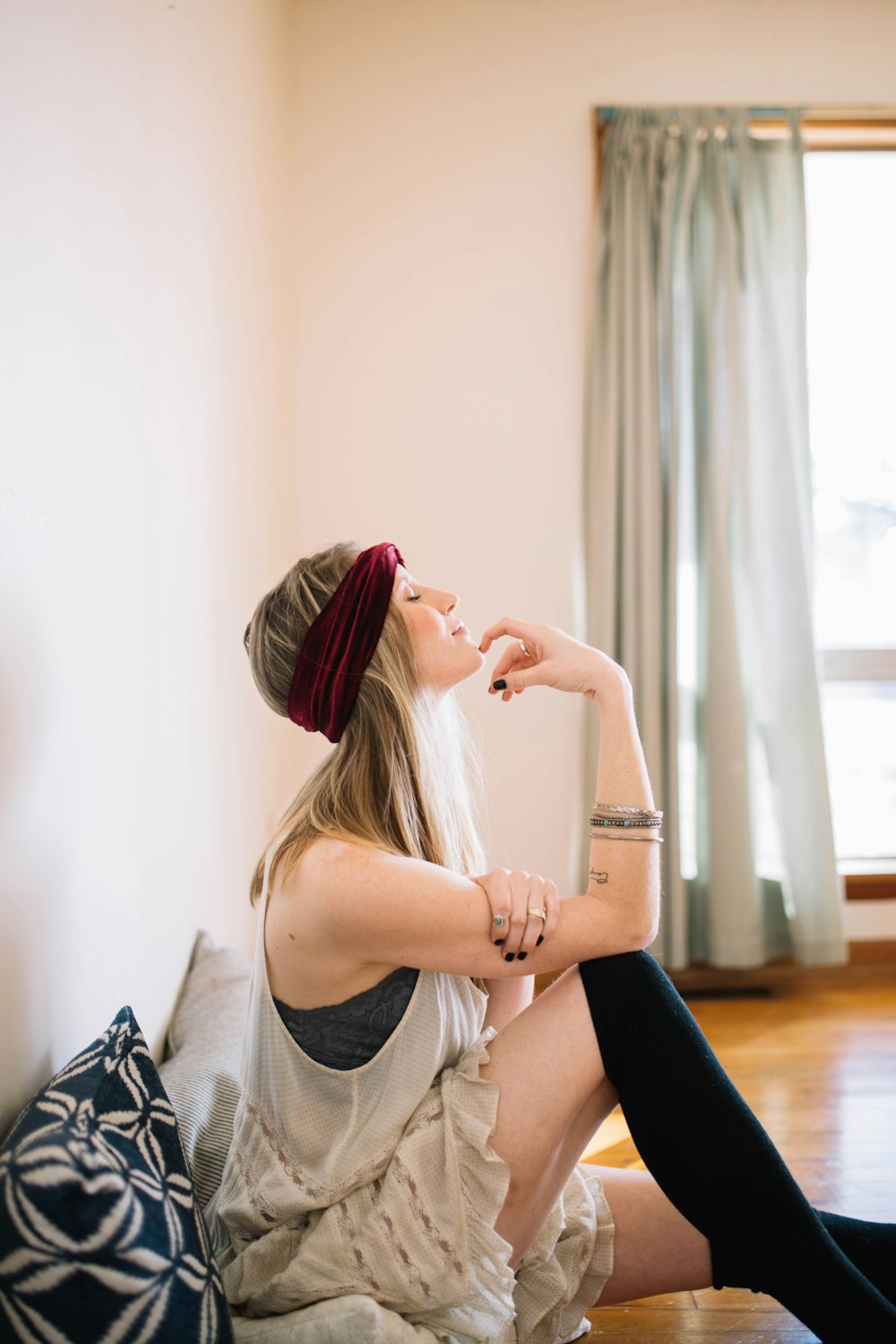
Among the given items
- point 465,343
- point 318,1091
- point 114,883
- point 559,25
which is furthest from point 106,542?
point 559,25

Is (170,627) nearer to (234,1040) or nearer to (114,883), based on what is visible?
(114,883)

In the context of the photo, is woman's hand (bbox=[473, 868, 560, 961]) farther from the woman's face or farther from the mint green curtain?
the mint green curtain

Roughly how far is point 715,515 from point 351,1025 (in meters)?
2.19

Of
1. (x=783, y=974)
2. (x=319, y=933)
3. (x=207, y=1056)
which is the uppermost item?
(x=319, y=933)

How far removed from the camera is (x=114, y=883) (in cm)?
145

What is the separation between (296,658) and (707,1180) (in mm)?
827

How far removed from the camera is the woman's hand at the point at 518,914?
1275 millimetres

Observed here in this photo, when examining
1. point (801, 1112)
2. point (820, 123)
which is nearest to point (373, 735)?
point (801, 1112)

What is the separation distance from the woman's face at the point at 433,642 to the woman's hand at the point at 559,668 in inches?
2.6

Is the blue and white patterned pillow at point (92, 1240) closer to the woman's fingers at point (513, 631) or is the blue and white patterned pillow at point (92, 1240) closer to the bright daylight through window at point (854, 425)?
the woman's fingers at point (513, 631)

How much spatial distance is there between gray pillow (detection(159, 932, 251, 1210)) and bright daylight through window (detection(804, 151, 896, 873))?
2234mm

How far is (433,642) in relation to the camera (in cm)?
150

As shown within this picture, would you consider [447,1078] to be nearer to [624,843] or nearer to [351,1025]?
[351,1025]

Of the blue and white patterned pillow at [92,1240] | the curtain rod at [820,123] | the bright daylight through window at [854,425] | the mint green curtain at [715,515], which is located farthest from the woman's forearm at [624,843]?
the curtain rod at [820,123]
